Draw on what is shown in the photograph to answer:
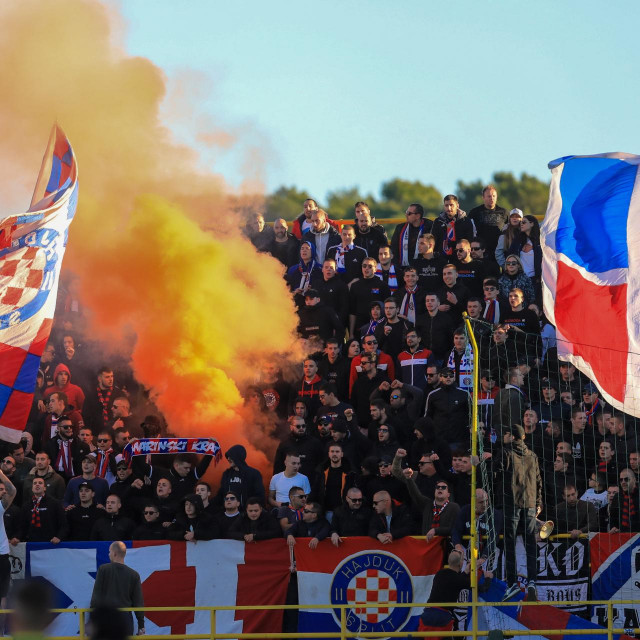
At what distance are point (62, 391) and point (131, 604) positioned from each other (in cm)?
498

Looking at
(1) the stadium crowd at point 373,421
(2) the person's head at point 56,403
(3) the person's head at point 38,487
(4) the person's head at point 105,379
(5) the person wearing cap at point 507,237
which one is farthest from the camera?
(5) the person wearing cap at point 507,237

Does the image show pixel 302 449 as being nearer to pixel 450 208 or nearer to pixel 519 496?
pixel 519 496

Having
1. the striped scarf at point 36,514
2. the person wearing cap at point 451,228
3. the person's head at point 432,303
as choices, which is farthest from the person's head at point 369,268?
the striped scarf at point 36,514

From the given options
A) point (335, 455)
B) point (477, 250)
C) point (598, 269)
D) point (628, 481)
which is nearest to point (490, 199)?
point (477, 250)

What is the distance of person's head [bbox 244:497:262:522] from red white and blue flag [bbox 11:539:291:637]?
0.97ft

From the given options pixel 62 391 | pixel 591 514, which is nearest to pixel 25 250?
pixel 62 391

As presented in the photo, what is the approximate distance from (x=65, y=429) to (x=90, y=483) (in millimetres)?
1357

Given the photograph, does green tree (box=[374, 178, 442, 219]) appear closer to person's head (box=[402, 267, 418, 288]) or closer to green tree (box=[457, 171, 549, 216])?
green tree (box=[457, 171, 549, 216])

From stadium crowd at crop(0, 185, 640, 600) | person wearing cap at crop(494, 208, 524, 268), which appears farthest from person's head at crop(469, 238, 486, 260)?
person wearing cap at crop(494, 208, 524, 268)

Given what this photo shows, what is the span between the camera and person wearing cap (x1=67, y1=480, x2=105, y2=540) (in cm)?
1370

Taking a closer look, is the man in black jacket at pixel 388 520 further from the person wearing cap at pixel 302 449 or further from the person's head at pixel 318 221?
the person's head at pixel 318 221

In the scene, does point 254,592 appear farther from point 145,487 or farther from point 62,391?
point 62,391

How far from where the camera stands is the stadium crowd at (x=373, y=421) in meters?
13.3

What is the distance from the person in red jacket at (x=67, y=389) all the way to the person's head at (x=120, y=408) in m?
0.58
